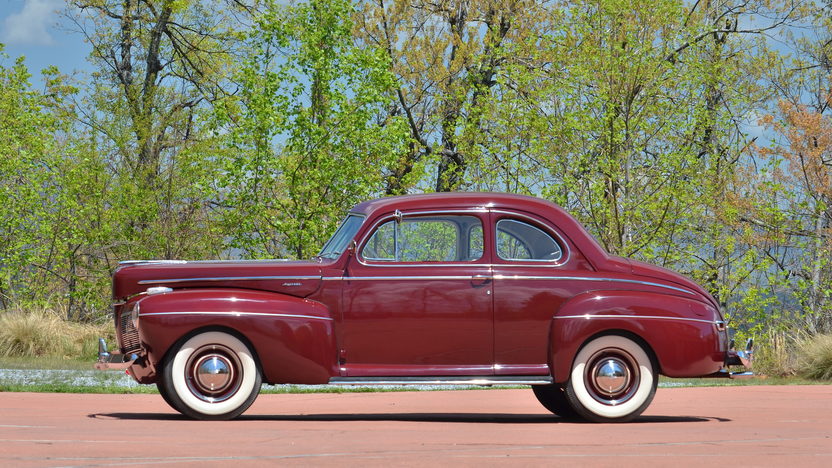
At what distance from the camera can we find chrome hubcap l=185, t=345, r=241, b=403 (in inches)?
332

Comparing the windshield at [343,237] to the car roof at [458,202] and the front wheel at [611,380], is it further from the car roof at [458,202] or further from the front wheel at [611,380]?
the front wheel at [611,380]

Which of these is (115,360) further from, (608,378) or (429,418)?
(608,378)

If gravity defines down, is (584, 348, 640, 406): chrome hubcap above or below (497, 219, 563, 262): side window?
below

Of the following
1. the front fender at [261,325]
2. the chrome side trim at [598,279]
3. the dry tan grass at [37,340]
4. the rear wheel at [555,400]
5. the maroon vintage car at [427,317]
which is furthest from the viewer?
the dry tan grass at [37,340]

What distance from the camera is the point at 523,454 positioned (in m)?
6.33

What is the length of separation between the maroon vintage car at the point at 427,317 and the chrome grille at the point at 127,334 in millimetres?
15

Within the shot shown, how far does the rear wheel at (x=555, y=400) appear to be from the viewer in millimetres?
9648

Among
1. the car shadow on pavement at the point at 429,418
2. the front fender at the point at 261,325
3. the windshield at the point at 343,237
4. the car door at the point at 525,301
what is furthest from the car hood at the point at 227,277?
the car door at the point at 525,301

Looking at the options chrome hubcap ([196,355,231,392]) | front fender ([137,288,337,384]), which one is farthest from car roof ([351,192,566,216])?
chrome hubcap ([196,355,231,392])

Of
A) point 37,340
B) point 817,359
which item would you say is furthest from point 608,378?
point 37,340

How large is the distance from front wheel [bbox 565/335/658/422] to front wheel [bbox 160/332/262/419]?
101 inches

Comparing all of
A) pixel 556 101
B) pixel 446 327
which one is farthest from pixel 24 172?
pixel 446 327

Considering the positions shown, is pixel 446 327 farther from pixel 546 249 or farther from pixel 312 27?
pixel 312 27

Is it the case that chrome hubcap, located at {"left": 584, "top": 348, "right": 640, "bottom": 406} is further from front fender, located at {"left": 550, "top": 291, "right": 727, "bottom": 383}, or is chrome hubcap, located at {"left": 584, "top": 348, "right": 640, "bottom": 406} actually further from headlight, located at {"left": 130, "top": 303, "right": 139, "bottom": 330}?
headlight, located at {"left": 130, "top": 303, "right": 139, "bottom": 330}
